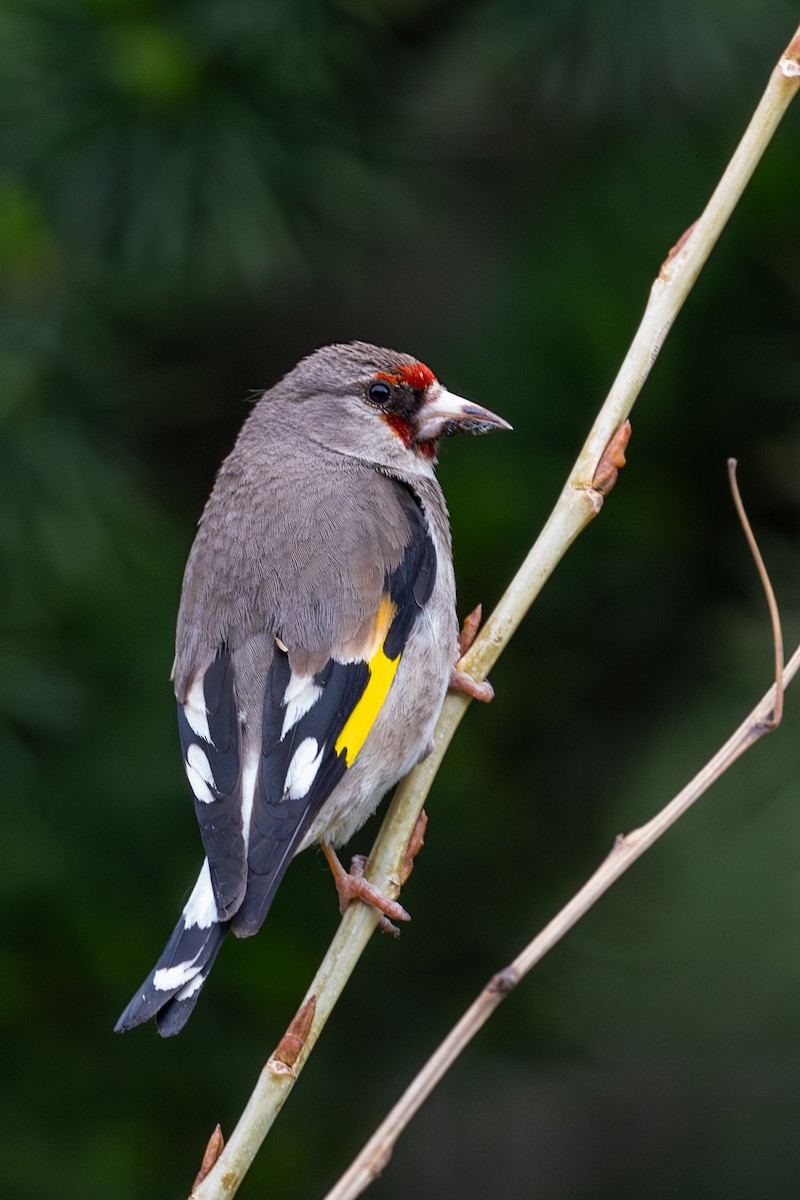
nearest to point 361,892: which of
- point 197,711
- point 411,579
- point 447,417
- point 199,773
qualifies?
point 199,773

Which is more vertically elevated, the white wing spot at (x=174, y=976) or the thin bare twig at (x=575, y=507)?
the thin bare twig at (x=575, y=507)

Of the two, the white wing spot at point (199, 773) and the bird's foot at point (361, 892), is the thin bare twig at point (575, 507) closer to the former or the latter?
the bird's foot at point (361, 892)

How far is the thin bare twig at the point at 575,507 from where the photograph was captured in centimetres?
242

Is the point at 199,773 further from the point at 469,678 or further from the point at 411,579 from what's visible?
the point at 411,579

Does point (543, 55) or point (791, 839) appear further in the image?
point (543, 55)

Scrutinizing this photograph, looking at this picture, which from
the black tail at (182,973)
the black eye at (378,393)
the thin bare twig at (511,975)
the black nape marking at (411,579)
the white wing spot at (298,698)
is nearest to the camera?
the thin bare twig at (511,975)

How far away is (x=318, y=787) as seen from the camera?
2.67 metres

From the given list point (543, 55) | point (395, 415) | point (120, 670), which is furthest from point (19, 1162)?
point (543, 55)

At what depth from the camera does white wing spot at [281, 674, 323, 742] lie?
2.73 meters

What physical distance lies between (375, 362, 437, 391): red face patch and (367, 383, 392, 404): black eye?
0.8 inches

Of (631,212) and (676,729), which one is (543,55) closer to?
(631,212)

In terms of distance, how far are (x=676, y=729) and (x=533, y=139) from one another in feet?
5.24

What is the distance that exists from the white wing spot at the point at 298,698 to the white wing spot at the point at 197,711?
0.45 feet

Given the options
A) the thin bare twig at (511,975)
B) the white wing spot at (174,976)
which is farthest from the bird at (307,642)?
the thin bare twig at (511,975)
